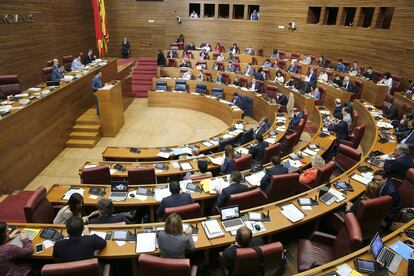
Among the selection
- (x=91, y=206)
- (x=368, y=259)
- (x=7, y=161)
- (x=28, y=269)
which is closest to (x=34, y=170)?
(x=7, y=161)

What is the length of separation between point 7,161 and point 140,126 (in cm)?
484

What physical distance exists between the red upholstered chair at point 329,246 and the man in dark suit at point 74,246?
2.33 metres

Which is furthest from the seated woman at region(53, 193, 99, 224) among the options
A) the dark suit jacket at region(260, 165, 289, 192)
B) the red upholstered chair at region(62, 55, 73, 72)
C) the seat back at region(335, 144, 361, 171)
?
the red upholstered chair at region(62, 55, 73, 72)

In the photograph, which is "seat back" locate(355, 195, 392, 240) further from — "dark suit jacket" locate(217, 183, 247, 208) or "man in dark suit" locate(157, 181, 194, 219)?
"man in dark suit" locate(157, 181, 194, 219)

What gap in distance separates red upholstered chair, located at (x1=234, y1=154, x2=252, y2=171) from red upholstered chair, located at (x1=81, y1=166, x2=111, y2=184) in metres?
2.29

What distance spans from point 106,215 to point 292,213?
8.00 feet

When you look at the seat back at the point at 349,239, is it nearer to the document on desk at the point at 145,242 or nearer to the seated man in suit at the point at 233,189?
the seated man in suit at the point at 233,189

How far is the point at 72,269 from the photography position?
2809 millimetres

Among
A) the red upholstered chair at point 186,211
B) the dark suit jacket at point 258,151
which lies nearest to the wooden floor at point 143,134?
the dark suit jacket at point 258,151

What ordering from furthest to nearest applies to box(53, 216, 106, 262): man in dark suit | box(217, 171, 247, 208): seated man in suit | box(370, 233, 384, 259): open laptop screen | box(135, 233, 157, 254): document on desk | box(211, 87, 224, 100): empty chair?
1. box(211, 87, 224, 100): empty chair
2. box(217, 171, 247, 208): seated man in suit
3. box(135, 233, 157, 254): document on desk
4. box(370, 233, 384, 259): open laptop screen
5. box(53, 216, 106, 262): man in dark suit

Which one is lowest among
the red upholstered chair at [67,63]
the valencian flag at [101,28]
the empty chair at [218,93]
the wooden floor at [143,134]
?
the wooden floor at [143,134]

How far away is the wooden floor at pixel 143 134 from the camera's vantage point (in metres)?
7.61

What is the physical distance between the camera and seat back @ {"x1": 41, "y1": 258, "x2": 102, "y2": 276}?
2.77 m

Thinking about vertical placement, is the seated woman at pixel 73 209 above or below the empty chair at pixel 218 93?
above
